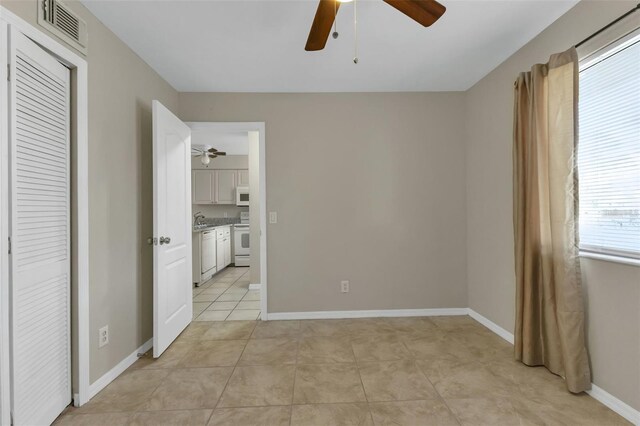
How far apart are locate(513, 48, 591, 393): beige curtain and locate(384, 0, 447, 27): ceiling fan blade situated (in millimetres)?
1097

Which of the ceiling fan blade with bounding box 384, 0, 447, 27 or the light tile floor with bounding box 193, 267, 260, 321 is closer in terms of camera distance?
the ceiling fan blade with bounding box 384, 0, 447, 27

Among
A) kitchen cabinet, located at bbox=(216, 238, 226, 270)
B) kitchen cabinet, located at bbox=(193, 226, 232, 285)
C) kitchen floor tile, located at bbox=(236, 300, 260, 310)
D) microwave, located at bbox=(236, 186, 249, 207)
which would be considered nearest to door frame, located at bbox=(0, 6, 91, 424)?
kitchen floor tile, located at bbox=(236, 300, 260, 310)

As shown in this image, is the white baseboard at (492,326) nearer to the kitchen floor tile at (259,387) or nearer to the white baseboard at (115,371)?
the kitchen floor tile at (259,387)

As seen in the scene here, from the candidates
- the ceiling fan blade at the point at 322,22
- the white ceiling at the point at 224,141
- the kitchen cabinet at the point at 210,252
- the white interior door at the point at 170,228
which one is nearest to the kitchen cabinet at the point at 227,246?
the kitchen cabinet at the point at 210,252

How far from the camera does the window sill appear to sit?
158 cm

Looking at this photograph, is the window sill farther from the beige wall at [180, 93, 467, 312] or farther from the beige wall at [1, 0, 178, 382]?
the beige wall at [1, 0, 178, 382]

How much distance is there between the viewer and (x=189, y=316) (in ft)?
9.98

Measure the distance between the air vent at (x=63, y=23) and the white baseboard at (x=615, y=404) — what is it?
12.4 feet

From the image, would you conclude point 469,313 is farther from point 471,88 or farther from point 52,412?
point 52,412

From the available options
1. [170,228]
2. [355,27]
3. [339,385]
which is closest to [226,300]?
[170,228]

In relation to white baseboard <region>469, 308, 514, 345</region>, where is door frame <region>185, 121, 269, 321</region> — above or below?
above

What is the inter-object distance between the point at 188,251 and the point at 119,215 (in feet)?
2.89

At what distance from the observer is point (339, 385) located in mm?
1967

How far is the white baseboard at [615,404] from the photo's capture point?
5.24ft
